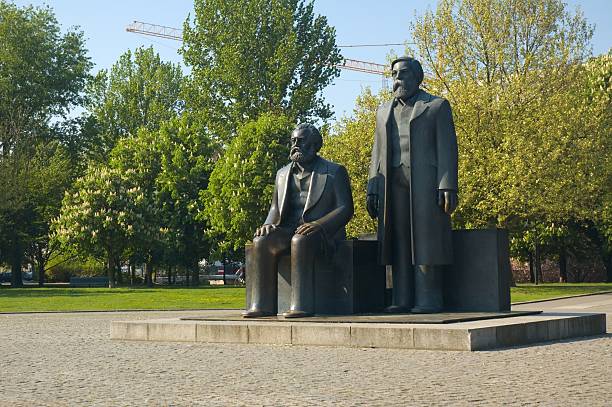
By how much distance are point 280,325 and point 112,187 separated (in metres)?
Answer: 45.8

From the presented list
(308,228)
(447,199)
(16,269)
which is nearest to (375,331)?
(308,228)

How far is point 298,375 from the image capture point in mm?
10094

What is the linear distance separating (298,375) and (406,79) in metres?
6.79

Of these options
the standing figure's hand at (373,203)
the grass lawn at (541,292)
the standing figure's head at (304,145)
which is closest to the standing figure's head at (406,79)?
the standing figure's head at (304,145)

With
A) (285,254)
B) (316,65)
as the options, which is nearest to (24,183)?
(316,65)

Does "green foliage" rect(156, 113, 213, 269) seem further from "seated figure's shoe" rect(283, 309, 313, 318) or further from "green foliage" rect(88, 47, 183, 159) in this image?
"seated figure's shoe" rect(283, 309, 313, 318)

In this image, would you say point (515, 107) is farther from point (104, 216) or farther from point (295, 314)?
point (295, 314)

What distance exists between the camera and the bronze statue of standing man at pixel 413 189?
15.2 metres

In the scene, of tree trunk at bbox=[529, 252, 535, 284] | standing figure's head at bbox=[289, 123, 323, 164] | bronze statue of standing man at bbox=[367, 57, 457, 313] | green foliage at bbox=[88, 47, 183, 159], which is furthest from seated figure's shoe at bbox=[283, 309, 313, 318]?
green foliage at bbox=[88, 47, 183, 159]

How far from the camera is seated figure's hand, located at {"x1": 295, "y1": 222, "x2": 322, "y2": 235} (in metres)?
14.7

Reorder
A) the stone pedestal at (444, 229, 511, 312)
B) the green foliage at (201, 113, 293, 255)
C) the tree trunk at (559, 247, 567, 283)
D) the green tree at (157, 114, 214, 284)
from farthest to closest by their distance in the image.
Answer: the tree trunk at (559, 247, 567, 283) < the green tree at (157, 114, 214, 284) < the green foliage at (201, 113, 293, 255) < the stone pedestal at (444, 229, 511, 312)

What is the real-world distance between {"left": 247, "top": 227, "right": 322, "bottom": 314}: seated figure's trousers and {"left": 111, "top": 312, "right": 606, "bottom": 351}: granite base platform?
53 cm

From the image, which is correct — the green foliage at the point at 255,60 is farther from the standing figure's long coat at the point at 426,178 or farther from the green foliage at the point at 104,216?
the standing figure's long coat at the point at 426,178

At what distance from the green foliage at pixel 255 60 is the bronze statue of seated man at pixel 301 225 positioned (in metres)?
42.7
